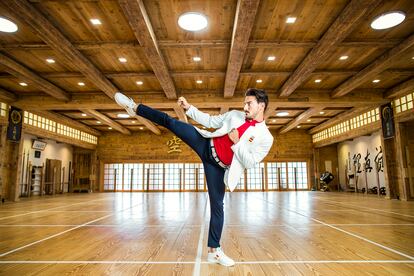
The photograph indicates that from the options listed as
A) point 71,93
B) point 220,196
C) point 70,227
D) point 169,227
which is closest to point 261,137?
point 220,196

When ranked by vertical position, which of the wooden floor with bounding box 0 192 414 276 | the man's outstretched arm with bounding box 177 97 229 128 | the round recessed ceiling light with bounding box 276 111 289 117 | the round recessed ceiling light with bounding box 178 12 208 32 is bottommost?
the wooden floor with bounding box 0 192 414 276

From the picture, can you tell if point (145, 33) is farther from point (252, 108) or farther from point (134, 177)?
point (134, 177)

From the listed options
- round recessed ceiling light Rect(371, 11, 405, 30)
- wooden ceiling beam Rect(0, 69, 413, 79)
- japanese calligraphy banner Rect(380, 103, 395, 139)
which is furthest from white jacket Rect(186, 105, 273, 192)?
japanese calligraphy banner Rect(380, 103, 395, 139)

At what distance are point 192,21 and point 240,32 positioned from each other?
80cm

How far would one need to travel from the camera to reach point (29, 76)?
6.68 m

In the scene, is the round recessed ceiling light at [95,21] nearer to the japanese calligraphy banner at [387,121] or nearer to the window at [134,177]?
the japanese calligraphy banner at [387,121]

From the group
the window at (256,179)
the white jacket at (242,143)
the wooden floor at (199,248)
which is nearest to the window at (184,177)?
the window at (256,179)

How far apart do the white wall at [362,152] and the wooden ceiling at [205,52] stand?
9.87ft

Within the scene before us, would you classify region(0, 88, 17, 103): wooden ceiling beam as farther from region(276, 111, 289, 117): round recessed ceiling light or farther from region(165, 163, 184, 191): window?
region(276, 111, 289, 117): round recessed ceiling light

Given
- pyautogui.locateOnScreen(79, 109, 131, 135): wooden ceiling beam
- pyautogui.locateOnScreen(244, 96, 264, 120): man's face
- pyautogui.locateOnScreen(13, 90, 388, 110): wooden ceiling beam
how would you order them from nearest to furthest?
pyautogui.locateOnScreen(244, 96, 264, 120): man's face → pyautogui.locateOnScreen(13, 90, 388, 110): wooden ceiling beam → pyautogui.locateOnScreen(79, 109, 131, 135): wooden ceiling beam

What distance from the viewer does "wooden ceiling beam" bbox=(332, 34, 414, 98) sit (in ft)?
17.5

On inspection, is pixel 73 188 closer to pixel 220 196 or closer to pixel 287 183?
pixel 287 183

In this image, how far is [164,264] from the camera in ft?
6.50

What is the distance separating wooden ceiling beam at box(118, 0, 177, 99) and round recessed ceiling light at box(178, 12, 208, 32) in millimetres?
548
